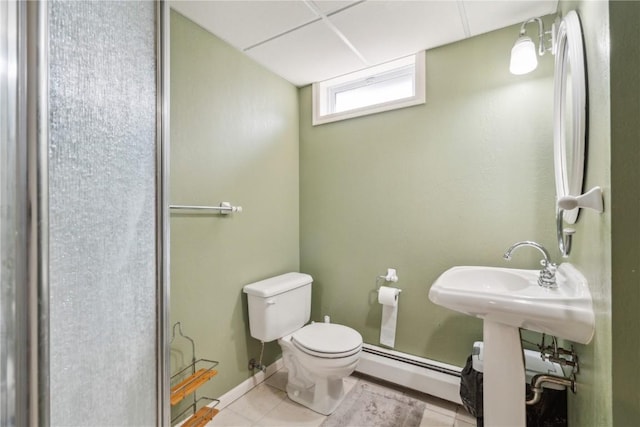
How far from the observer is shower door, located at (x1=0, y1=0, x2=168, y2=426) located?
1.86ft

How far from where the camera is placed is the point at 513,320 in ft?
3.30

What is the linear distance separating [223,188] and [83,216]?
1026 millimetres

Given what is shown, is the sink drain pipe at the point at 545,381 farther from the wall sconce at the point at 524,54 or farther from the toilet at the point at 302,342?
the wall sconce at the point at 524,54

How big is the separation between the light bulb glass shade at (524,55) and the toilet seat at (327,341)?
5.37 feet

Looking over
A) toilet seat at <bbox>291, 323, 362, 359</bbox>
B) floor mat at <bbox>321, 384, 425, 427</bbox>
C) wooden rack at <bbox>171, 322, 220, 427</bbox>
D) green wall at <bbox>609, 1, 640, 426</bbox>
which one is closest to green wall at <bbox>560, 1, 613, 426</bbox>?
green wall at <bbox>609, 1, 640, 426</bbox>

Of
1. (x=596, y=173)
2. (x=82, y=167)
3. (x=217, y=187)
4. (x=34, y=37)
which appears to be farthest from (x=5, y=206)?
(x=596, y=173)

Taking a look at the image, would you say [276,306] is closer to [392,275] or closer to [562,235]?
[392,275]

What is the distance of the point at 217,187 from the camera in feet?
5.40

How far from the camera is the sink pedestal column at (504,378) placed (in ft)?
3.54

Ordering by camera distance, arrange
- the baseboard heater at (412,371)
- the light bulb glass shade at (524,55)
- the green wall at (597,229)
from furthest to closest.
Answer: the baseboard heater at (412,371)
the light bulb glass shade at (524,55)
the green wall at (597,229)

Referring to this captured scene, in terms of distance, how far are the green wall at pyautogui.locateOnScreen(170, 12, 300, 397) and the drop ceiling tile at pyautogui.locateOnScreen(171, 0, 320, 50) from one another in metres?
0.07

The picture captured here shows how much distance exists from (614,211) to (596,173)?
0.20 metres

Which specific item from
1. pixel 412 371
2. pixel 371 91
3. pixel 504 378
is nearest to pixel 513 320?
pixel 504 378

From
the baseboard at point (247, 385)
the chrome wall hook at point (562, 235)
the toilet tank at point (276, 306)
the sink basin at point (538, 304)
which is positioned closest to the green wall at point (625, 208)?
the sink basin at point (538, 304)
